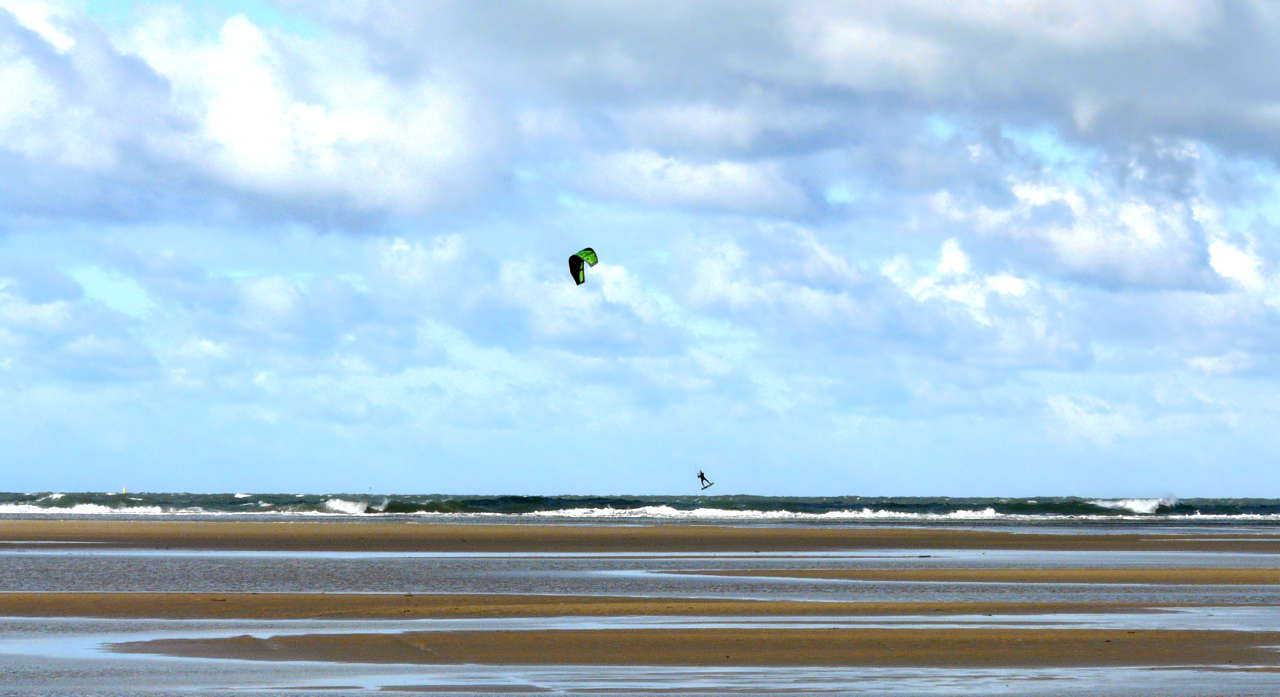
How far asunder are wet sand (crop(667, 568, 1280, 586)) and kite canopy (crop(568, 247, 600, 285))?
261 inches

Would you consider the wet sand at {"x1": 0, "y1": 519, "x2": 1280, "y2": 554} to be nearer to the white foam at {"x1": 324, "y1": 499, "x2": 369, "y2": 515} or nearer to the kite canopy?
the kite canopy

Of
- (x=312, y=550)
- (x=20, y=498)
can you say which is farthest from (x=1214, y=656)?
(x=20, y=498)

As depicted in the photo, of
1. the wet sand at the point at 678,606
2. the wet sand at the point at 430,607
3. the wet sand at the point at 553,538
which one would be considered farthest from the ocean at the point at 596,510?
the wet sand at the point at 430,607

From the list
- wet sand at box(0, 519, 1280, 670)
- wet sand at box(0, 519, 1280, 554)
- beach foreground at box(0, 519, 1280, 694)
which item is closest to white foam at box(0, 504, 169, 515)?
wet sand at box(0, 519, 1280, 554)

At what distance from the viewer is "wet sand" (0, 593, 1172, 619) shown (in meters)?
22.8

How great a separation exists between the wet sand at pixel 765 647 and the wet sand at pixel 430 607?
9.15ft

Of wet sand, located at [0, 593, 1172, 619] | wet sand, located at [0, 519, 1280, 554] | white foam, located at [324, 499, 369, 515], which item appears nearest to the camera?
wet sand, located at [0, 593, 1172, 619]

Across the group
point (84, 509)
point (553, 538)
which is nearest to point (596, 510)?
point (84, 509)

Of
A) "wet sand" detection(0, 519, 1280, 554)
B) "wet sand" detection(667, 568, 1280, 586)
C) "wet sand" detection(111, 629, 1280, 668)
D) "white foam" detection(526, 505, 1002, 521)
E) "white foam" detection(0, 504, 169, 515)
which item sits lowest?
"wet sand" detection(111, 629, 1280, 668)

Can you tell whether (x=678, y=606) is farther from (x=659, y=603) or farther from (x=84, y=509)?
(x=84, y=509)

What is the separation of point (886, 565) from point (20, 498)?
92.6 m

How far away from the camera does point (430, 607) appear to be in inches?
947

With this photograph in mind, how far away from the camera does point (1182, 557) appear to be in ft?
133

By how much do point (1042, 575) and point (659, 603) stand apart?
10571 millimetres
